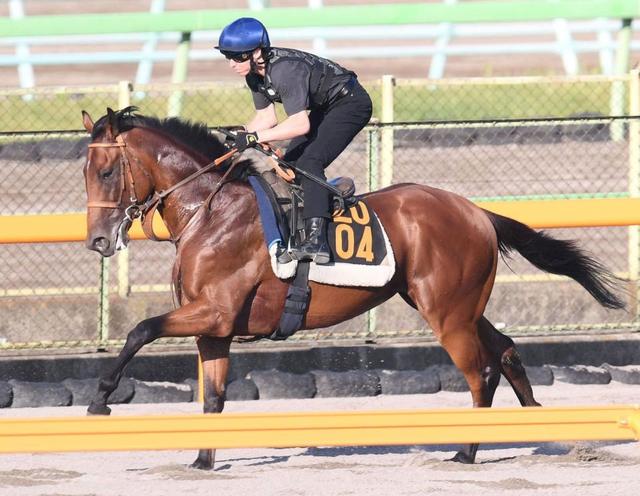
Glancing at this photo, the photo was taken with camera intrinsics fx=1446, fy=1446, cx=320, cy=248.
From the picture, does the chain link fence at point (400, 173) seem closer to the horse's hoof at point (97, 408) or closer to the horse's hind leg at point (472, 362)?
the horse's hind leg at point (472, 362)

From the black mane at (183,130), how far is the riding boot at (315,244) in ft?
2.03

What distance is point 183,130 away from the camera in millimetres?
7305

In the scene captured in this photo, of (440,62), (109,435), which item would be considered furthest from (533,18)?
(109,435)

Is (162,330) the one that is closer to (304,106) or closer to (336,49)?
(304,106)

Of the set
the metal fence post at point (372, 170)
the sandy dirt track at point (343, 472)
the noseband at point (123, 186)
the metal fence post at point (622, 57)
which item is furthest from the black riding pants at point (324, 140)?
the metal fence post at point (622, 57)

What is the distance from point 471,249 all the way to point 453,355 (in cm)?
57

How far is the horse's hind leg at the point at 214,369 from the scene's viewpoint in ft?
23.5

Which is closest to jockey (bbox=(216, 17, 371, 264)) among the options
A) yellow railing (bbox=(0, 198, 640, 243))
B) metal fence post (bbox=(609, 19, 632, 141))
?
yellow railing (bbox=(0, 198, 640, 243))

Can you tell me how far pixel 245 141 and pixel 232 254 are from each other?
0.56 m

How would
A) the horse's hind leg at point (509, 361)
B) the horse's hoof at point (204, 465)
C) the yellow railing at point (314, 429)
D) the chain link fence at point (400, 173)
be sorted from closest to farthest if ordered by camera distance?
the yellow railing at point (314, 429)
the horse's hoof at point (204, 465)
the horse's hind leg at point (509, 361)
the chain link fence at point (400, 173)

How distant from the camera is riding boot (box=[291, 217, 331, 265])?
7.10m

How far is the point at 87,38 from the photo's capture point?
14.1 m

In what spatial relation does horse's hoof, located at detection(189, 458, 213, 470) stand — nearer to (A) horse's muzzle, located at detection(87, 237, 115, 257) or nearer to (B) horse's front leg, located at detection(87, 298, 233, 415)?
(B) horse's front leg, located at detection(87, 298, 233, 415)

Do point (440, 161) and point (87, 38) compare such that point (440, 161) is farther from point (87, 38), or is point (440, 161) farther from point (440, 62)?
point (87, 38)
